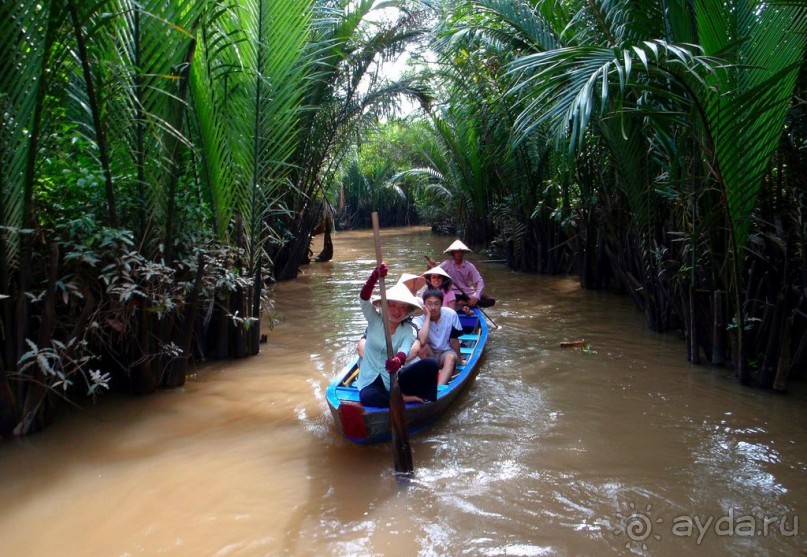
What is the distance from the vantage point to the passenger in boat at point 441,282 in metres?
6.18

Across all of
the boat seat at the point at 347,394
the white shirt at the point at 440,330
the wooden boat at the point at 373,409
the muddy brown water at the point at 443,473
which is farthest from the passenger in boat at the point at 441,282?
the boat seat at the point at 347,394

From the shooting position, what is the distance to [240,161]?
5379 millimetres

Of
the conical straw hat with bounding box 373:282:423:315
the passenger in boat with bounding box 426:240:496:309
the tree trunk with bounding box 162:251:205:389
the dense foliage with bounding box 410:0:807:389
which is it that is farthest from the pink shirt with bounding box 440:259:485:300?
the tree trunk with bounding box 162:251:205:389

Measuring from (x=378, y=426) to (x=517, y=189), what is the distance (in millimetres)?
8626

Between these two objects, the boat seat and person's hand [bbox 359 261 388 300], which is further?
the boat seat

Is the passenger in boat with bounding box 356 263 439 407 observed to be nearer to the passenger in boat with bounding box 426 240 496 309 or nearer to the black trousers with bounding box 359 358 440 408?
the black trousers with bounding box 359 358 440 408

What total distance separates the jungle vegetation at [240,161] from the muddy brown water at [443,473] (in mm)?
501

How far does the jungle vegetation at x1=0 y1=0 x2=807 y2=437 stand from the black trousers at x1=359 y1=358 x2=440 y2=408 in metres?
1.70

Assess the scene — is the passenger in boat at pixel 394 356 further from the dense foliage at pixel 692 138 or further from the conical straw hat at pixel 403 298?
the dense foliage at pixel 692 138

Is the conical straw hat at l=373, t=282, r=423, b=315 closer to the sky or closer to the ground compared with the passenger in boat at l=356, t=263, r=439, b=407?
closer to the sky

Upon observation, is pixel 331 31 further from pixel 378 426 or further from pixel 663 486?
pixel 663 486

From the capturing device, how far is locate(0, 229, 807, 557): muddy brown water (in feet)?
9.64

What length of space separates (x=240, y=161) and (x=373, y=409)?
281 cm

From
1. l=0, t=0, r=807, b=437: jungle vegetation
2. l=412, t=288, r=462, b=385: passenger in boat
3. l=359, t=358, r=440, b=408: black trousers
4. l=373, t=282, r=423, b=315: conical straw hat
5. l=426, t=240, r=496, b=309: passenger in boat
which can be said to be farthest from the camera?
l=426, t=240, r=496, b=309: passenger in boat
